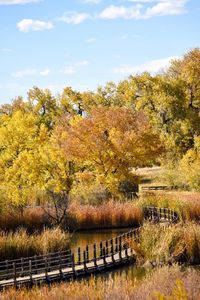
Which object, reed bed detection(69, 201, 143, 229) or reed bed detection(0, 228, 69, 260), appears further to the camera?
reed bed detection(69, 201, 143, 229)

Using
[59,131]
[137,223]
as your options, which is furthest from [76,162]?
[137,223]

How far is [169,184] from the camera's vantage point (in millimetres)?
70438

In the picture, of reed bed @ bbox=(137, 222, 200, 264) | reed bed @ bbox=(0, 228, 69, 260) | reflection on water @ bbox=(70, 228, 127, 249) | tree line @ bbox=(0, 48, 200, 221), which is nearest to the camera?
reed bed @ bbox=(137, 222, 200, 264)

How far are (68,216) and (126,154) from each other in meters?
9.55

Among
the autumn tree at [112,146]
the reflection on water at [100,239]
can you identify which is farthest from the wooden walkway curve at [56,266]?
the autumn tree at [112,146]

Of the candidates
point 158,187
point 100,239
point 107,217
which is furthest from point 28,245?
point 158,187

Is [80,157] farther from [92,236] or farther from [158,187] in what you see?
[158,187]

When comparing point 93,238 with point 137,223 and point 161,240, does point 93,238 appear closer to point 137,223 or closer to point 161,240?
point 137,223

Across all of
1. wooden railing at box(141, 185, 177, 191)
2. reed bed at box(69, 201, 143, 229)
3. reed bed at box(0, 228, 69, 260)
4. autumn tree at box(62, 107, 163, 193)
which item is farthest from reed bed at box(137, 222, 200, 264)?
wooden railing at box(141, 185, 177, 191)

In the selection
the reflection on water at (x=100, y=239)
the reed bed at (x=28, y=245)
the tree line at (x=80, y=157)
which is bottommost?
the reflection on water at (x=100, y=239)

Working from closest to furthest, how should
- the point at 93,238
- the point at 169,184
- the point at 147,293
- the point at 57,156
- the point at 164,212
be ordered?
1. the point at 147,293
2. the point at 93,238
3. the point at 164,212
4. the point at 57,156
5. the point at 169,184

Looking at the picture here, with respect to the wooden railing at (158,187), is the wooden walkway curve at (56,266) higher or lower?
lower

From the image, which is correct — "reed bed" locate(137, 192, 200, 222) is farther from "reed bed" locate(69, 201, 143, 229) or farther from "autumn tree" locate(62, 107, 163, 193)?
"autumn tree" locate(62, 107, 163, 193)

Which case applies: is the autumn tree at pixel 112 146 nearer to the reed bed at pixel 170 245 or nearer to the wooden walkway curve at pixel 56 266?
the wooden walkway curve at pixel 56 266
